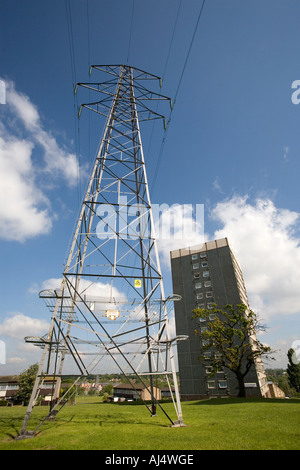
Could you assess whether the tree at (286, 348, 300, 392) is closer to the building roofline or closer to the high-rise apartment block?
the high-rise apartment block

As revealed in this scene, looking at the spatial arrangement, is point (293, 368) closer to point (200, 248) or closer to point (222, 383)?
point (222, 383)

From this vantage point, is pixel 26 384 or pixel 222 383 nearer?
pixel 222 383

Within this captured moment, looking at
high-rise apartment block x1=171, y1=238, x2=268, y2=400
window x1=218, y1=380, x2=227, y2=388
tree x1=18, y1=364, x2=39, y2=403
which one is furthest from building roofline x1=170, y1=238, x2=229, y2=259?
tree x1=18, y1=364, x2=39, y2=403

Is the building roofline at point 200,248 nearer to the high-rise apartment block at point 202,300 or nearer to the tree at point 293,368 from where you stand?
the high-rise apartment block at point 202,300

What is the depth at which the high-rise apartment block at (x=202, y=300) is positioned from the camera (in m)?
41.7

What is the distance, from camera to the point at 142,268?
13039 mm

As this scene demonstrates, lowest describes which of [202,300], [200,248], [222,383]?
[222,383]

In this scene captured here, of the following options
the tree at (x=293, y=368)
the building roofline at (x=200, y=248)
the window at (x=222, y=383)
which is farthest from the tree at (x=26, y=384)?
the tree at (x=293, y=368)

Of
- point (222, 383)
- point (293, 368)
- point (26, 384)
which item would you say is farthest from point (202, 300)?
point (293, 368)

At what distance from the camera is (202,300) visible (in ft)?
162

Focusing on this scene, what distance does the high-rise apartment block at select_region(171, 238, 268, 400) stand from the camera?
1641 inches

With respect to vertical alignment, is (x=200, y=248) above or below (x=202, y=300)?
above
